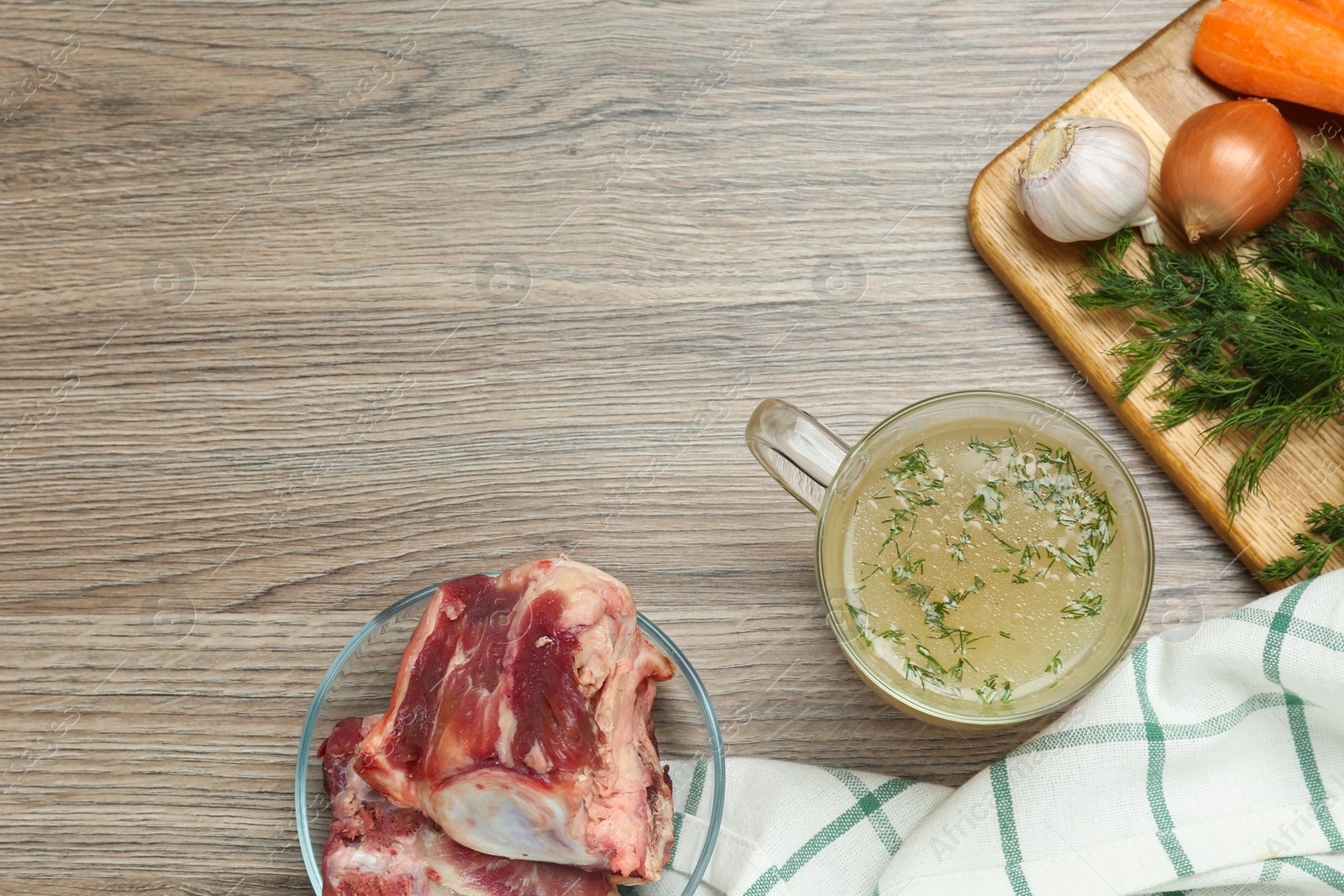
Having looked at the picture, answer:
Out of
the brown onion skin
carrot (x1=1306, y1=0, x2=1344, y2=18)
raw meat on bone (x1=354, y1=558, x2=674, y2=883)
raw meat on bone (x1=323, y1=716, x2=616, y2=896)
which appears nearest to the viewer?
raw meat on bone (x1=354, y1=558, x2=674, y2=883)

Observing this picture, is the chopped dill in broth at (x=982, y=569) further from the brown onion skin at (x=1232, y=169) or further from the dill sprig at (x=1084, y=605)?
the brown onion skin at (x=1232, y=169)

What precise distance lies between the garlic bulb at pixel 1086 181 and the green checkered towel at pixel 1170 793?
701 millimetres

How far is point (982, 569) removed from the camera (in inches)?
59.8

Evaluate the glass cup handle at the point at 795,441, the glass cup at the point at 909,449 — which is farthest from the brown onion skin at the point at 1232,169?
the glass cup handle at the point at 795,441

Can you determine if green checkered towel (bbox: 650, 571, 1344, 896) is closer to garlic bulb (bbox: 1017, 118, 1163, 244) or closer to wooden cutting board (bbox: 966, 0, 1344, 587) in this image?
wooden cutting board (bbox: 966, 0, 1344, 587)

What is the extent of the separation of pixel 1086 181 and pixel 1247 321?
1.22 ft

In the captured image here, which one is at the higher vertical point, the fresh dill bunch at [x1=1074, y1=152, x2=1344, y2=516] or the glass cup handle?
the fresh dill bunch at [x1=1074, y1=152, x2=1344, y2=516]

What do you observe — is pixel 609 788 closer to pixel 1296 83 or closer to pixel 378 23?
pixel 378 23

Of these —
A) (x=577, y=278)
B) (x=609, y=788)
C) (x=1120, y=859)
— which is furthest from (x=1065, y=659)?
(x=577, y=278)

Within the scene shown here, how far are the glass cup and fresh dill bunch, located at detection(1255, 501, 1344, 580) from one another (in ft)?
1.05

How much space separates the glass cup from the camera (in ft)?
5.05

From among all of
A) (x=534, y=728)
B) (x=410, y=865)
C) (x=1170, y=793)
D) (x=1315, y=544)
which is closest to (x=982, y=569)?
(x=1170, y=793)

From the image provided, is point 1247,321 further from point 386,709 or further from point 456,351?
point 386,709

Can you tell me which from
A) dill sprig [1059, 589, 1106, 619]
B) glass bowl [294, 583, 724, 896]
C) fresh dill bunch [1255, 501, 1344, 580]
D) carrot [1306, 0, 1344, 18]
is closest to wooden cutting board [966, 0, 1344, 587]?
fresh dill bunch [1255, 501, 1344, 580]
